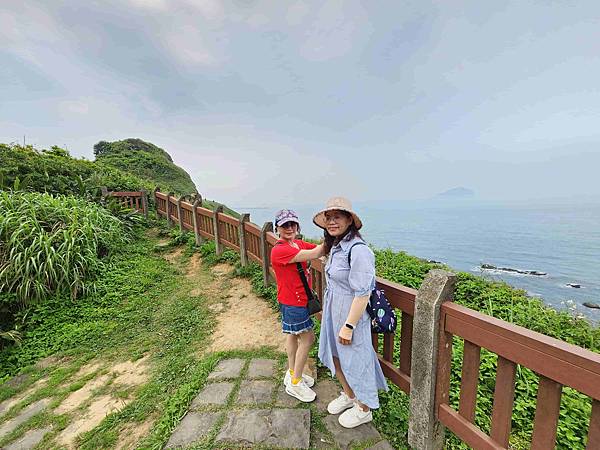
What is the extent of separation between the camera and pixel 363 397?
212cm

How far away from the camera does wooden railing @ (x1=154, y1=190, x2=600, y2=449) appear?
1272 millimetres

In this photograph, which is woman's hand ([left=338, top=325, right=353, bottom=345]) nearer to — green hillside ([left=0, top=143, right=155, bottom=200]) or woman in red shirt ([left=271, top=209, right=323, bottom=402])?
woman in red shirt ([left=271, top=209, right=323, bottom=402])

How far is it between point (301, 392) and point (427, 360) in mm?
1162

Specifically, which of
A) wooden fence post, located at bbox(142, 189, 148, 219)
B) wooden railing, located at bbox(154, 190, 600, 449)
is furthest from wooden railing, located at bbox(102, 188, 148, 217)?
wooden railing, located at bbox(154, 190, 600, 449)

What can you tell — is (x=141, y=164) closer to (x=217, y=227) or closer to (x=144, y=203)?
(x=144, y=203)

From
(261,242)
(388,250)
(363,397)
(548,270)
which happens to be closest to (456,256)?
(548,270)

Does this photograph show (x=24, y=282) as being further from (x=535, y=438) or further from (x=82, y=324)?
(x=535, y=438)

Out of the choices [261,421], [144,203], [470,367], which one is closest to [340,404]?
[261,421]

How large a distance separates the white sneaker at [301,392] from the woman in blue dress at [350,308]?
0.33 m

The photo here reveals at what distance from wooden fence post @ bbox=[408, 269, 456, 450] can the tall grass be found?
544 centimetres

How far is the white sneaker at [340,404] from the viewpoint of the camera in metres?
2.33

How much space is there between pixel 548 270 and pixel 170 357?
889 inches

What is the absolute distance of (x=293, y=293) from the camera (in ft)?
8.04

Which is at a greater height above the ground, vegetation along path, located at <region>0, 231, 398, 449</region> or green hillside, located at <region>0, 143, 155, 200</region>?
green hillside, located at <region>0, 143, 155, 200</region>
